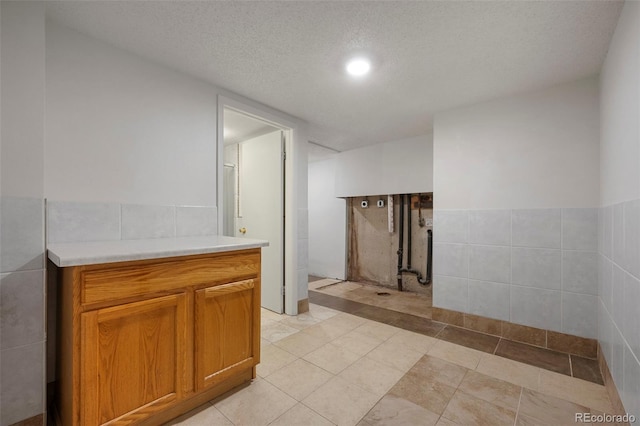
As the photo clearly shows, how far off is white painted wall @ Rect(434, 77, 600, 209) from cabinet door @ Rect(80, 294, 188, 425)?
257cm

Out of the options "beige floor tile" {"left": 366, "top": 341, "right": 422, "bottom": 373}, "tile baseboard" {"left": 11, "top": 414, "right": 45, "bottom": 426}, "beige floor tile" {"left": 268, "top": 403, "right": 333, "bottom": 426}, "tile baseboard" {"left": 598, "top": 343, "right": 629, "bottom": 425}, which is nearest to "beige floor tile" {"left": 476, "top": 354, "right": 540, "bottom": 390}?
"tile baseboard" {"left": 598, "top": 343, "right": 629, "bottom": 425}

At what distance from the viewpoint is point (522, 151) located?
2389 millimetres

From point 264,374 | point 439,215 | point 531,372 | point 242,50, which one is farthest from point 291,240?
point 531,372

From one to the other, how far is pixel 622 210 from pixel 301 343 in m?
Answer: 2.27

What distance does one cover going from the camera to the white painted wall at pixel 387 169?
3.68 meters

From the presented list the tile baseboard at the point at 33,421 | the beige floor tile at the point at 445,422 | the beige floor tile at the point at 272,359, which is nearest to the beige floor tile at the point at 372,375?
the beige floor tile at the point at 445,422

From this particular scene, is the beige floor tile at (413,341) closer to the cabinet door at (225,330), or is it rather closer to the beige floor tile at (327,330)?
the beige floor tile at (327,330)

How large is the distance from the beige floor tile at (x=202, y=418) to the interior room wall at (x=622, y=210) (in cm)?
190

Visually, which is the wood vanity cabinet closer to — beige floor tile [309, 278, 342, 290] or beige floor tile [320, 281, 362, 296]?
beige floor tile [320, 281, 362, 296]

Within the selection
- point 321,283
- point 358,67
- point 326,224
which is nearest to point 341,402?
point 358,67

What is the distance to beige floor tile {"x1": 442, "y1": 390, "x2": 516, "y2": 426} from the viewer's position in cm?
145

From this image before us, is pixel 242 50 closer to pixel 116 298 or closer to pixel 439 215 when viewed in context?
pixel 116 298

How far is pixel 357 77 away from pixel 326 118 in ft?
3.12

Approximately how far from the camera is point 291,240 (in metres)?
3.00
